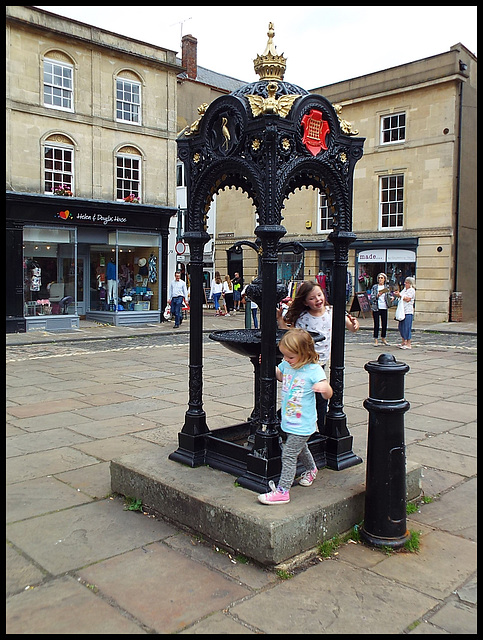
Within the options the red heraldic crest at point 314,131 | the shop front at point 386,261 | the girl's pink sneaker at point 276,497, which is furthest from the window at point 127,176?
the girl's pink sneaker at point 276,497

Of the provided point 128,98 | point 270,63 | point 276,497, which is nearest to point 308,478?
point 276,497

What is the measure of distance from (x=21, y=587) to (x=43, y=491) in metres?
1.47

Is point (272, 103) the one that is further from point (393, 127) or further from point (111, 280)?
point (393, 127)

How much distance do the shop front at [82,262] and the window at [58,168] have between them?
0.61 metres

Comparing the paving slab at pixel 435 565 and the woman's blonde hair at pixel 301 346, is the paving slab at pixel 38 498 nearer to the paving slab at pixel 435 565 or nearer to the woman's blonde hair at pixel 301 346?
the woman's blonde hair at pixel 301 346

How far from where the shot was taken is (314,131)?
4.39 metres

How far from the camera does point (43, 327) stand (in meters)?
18.0

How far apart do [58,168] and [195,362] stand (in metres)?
15.5

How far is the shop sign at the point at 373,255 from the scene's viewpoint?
76.4 ft

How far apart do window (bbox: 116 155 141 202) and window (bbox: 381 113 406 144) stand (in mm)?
10240

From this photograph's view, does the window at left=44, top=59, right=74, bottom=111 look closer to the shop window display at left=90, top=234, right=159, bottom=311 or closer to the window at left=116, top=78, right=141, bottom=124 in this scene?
the window at left=116, top=78, right=141, bottom=124

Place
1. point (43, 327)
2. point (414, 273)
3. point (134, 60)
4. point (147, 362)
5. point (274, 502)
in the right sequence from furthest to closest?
point (414, 273)
point (134, 60)
point (43, 327)
point (147, 362)
point (274, 502)
